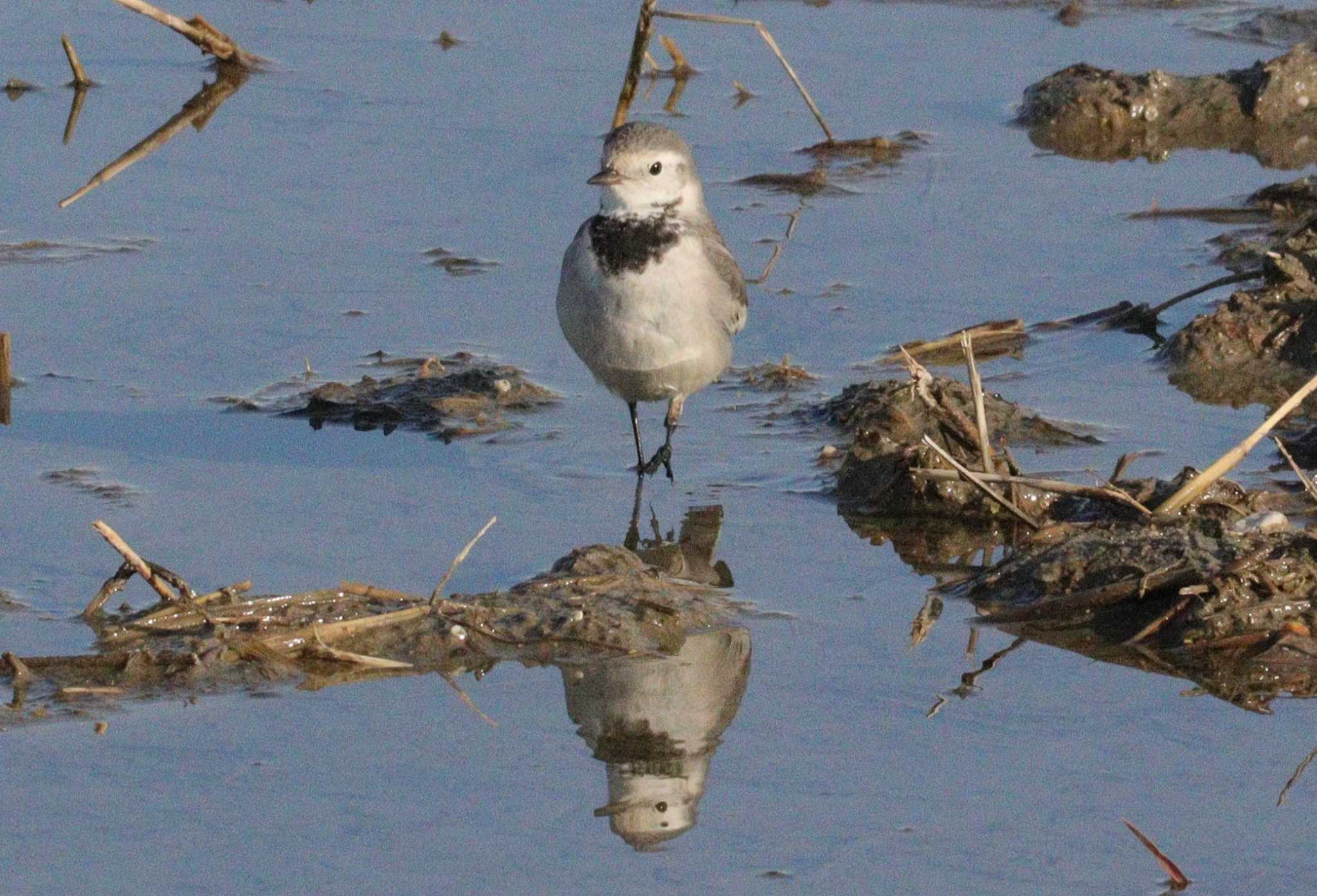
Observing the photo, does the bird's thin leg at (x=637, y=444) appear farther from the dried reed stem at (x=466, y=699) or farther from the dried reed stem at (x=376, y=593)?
the dried reed stem at (x=466, y=699)

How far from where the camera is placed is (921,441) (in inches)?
248

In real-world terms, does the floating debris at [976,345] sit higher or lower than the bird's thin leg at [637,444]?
higher

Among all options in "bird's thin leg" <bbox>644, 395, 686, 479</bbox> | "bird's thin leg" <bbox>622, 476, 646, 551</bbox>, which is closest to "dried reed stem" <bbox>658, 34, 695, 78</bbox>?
"bird's thin leg" <bbox>644, 395, 686, 479</bbox>

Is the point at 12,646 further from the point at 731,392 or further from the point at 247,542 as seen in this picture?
the point at 731,392

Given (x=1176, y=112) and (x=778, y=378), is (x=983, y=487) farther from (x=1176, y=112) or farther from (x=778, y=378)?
(x=1176, y=112)

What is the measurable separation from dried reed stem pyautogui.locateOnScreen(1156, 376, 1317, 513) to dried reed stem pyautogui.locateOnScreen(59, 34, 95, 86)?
609 centimetres

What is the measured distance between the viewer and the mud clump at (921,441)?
612 centimetres

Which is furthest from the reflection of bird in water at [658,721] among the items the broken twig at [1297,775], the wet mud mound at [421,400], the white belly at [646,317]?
the wet mud mound at [421,400]

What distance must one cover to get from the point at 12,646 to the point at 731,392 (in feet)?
9.82

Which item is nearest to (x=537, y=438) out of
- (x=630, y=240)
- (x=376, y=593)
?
(x=630, y=240)

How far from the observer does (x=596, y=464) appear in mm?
6727

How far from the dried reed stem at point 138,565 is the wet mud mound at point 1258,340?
3688 mm

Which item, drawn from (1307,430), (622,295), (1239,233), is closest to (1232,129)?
(1239,233)

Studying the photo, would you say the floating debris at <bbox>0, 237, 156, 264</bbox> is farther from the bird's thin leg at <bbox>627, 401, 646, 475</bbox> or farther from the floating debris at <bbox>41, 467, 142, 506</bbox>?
the bird's thin leg at <bbox>627, 401, 646, 475</bbox>
